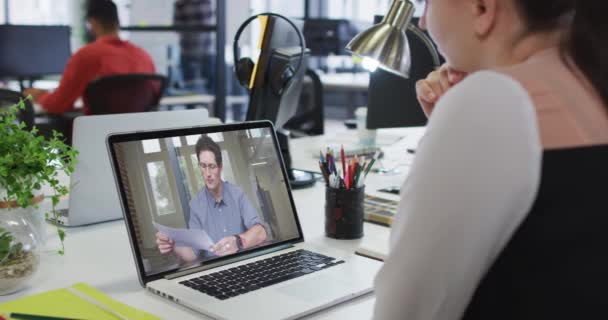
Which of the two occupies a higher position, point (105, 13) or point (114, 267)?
point (105, 13)

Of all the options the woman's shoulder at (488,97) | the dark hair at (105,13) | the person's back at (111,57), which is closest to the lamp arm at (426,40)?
the woman's shoulder at (488,97)

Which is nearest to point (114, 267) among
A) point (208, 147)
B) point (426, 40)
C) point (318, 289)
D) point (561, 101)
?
point (208, 147)

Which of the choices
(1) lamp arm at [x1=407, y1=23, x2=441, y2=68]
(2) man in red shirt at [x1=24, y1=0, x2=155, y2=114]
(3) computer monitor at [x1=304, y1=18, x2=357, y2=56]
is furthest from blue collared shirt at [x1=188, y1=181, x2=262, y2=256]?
(3) computer monitor at [x1=304, y1=18, x2=357, y2=56]

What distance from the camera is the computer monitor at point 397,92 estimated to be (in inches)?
80.8

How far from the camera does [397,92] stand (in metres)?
2.08

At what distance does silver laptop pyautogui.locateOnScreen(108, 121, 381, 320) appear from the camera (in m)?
1.03

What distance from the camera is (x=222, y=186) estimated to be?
120cm

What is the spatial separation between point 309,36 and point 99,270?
3.60 m

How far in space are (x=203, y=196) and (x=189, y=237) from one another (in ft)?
0.27

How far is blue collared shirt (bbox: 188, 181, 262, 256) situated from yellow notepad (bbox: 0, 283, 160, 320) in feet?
0.65

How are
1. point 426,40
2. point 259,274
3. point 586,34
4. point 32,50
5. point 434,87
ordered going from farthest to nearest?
point 32,50 → point 426,40 → point 434,87 → point 259,274 → point 586,34

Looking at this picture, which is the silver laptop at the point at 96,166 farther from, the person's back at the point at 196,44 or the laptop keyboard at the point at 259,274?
the person's back at the point at 196,44

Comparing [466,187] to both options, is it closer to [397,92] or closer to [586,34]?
[586,34]

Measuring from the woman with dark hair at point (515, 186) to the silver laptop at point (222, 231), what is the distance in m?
0.34
